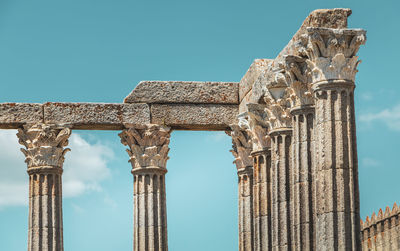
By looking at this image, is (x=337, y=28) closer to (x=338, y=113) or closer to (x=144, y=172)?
(x=338, y=113)

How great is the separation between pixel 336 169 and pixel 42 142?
12845 millimetres

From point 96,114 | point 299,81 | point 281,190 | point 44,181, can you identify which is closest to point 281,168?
point 281,190

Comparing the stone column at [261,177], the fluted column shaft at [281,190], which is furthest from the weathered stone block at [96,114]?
the fluted column shaft at [281,190]

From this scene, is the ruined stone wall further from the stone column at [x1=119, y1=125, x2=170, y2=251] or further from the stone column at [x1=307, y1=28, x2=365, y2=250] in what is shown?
the stone column at [x1=307, y1=28, x2=365, y2=250]

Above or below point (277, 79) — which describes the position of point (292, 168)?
below

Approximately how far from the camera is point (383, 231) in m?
51.8

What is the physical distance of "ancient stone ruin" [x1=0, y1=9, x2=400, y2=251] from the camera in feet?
98.9

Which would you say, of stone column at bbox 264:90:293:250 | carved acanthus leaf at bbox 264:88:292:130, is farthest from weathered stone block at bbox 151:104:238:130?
stone column at bbox 264:90:293:250

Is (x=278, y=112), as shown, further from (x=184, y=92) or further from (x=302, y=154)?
(x=184, y=92)

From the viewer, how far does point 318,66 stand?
1212 inches

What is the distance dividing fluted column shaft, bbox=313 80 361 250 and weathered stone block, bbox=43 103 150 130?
433 inches

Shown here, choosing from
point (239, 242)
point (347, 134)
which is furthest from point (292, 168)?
point (239, 242)

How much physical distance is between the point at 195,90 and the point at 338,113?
11282 millimetres

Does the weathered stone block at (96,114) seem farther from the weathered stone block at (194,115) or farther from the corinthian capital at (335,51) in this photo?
the corinthian capital at (335,51)
